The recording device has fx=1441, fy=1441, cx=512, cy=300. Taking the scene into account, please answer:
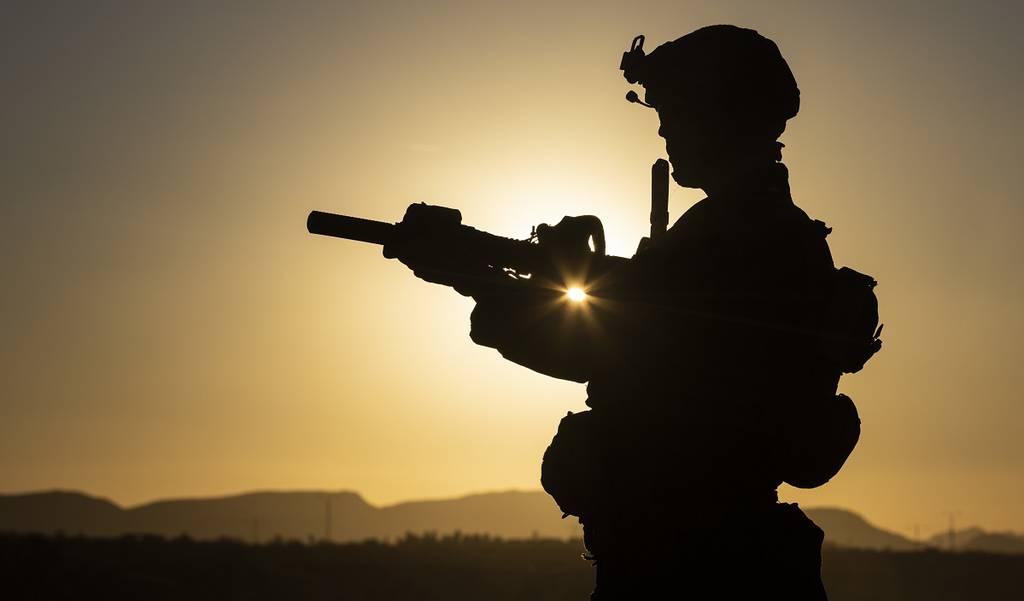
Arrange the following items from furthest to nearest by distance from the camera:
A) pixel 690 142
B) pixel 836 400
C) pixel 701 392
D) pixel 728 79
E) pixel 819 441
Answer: pixel 690 142 → pixel 728 79 → pixel 836 400 → pixel 819 441 → pixel 701 392

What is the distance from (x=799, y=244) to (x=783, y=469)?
0.95m

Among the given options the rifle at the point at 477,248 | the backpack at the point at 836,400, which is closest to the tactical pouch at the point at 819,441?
the backpack at the point at 836,400

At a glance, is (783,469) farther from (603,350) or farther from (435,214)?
(435,214)

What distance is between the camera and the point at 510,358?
5.97 metres

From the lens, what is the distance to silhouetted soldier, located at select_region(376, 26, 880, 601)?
5.89 metres

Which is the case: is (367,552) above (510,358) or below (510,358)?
above

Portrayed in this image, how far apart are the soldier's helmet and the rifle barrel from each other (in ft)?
4.62

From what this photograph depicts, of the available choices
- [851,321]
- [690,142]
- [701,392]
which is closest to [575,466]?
[701,392]

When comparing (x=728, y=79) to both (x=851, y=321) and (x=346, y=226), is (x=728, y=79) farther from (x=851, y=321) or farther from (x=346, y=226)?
(x=346, y=226)

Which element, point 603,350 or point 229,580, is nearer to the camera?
point 603,350

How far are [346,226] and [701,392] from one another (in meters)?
1.65

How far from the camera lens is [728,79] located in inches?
246

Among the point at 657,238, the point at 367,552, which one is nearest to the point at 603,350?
the point at 657,238

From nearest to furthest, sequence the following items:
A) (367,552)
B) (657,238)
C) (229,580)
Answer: (657,238)
(229,580)
(367,552)
